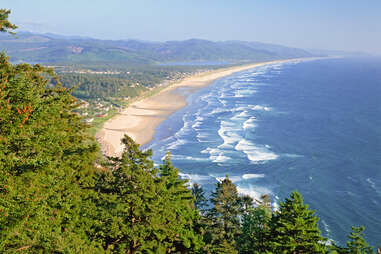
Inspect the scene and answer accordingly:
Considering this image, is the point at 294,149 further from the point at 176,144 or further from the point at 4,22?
the point at 4,22

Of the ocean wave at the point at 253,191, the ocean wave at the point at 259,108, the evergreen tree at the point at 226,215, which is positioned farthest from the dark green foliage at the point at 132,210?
the ocean wave at the point at 259,108

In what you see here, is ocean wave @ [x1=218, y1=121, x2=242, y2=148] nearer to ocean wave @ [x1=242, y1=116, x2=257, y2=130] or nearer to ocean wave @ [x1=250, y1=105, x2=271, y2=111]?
ocean wave @ [x1=242, y1=116, x2=257, y2=130]

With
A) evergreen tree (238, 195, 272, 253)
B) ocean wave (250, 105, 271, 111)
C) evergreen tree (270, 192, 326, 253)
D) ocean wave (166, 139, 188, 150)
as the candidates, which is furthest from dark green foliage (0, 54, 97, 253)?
ocean wave (250, 105, 271, 111)

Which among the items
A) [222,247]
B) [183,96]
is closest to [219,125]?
[183,96]

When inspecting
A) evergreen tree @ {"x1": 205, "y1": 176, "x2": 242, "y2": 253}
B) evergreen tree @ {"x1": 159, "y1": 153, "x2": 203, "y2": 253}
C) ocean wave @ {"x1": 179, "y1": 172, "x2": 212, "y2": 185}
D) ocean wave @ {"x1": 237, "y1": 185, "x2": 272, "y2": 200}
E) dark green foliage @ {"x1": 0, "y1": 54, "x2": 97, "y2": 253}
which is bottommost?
ocean wave @ {"x1": 237, "y1": 185, "x2": 272, "y2": 200}

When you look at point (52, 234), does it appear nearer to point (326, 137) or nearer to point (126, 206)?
point (126, 206)

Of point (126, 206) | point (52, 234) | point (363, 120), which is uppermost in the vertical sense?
point (52, 234)

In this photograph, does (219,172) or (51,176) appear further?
(219,172)
